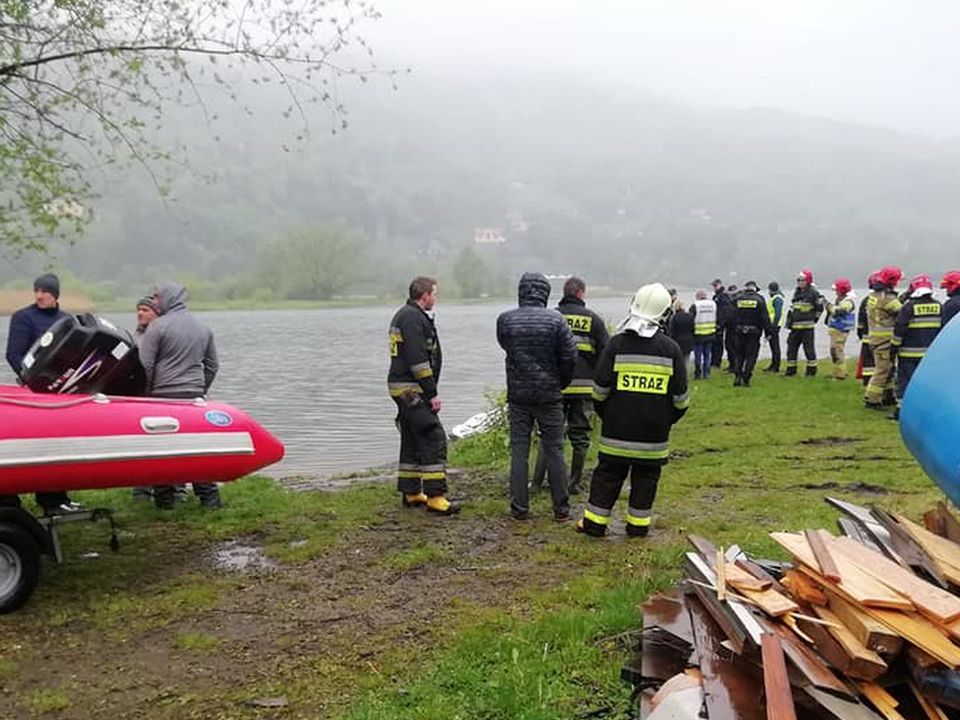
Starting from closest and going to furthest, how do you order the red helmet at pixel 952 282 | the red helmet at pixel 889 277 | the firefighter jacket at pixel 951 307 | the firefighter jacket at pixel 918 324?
1. the firefighter jacket at pixel 951 307
2. the red helmet at pixel 952 282
3. the firefighter jacket at pixel 918 324
4. the red helmet at pixel 889 277

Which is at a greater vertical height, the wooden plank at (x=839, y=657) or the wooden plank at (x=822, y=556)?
the wooden plank at (x=822, y=556)

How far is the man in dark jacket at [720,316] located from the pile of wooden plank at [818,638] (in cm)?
1392

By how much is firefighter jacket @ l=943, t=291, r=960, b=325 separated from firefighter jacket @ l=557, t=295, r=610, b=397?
4.91 m

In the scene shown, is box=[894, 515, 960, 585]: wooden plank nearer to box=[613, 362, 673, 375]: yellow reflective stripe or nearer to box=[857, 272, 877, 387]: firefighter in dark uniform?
box=[613, 362, 673, 375]: yellow reflective stripe

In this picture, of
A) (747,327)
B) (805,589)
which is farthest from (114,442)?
(747,327)

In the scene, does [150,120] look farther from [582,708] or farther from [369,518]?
[582,708]

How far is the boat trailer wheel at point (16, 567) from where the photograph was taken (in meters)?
5.16

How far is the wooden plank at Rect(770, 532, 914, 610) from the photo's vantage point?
3.09m

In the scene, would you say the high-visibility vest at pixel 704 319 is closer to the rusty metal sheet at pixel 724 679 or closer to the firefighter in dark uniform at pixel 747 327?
the firefighter in dark uniform at pixel 747 327

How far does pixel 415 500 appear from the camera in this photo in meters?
7.84

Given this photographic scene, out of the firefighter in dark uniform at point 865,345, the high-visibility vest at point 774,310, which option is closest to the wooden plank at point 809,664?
the firefighter in dark uniform at point 865,345

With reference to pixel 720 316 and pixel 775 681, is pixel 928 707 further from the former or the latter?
pixel 720 316

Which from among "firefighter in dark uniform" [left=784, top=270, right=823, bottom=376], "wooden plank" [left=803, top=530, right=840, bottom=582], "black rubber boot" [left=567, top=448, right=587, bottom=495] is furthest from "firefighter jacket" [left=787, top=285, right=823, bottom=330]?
"wooden plank" [left=803, top=530, right=840, bottom=582]

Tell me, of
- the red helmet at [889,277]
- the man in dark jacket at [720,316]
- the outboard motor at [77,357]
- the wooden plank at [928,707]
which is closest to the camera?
the wooden plank at [928,707]
